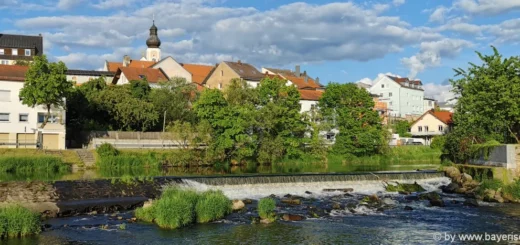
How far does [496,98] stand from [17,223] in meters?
35.1

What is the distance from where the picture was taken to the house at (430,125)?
320ft

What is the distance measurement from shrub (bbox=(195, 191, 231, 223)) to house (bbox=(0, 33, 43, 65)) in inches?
3588

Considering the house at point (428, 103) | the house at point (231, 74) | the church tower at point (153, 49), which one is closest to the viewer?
the house at point (231, 74)

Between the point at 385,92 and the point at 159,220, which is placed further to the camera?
the point at 385,92

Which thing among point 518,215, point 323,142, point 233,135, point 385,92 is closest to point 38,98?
point 233,135

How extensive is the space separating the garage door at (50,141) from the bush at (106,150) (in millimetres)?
6728

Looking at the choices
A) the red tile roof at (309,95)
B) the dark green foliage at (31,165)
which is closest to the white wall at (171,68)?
the red tile roof at (309,95)

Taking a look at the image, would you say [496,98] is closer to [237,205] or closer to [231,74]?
[237,205]

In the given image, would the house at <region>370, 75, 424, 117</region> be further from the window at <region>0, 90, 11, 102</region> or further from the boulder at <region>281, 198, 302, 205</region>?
the boulder at <region>281, 198, 302, 205</region>

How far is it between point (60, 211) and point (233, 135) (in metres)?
34.0

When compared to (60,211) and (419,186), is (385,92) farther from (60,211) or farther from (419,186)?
(60,211)

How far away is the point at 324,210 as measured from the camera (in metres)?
28.0

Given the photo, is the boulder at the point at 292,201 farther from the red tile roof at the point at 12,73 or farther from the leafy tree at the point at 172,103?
the red tile roof at the point at 12,73

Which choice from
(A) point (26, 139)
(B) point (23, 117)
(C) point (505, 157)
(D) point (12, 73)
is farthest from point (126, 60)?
(C) point (505, 157)
